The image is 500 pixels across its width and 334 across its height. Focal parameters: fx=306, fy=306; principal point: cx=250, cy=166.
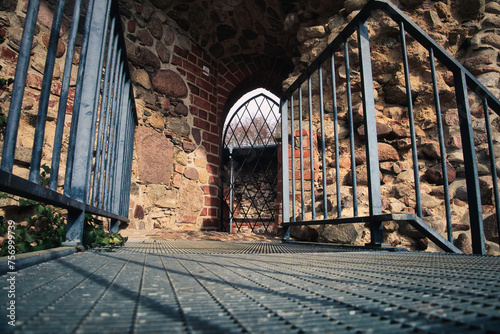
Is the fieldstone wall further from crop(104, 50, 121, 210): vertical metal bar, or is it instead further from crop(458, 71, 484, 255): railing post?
crop(458, 71, 484, 255): railing post

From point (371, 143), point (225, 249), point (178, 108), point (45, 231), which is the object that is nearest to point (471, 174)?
point (371, 143)

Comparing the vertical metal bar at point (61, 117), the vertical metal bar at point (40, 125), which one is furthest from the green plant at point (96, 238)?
the vertical metal bar at point (40, 125)

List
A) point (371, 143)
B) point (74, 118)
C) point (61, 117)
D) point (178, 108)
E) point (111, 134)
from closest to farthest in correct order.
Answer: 1. point (61, 117)
2. point (74, 118)
3. point (371, 143)
4. point (111, 134)
5. point (178, 108)

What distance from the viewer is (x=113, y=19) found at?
1469mm

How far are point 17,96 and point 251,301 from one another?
2.24 feet

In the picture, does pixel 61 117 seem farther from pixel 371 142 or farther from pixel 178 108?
pixel 178 108

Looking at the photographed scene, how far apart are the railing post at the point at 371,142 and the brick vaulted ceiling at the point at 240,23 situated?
7.12 ft

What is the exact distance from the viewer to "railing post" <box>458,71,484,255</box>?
1245mm

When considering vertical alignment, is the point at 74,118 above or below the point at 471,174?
above

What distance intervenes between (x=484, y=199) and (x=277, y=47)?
3.45 m

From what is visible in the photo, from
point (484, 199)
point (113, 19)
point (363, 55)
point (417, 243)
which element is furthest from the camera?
point (484, 199)

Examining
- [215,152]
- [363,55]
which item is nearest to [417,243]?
[363,55]

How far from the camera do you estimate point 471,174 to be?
1.31 meters

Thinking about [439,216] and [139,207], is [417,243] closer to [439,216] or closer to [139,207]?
[439,216]
